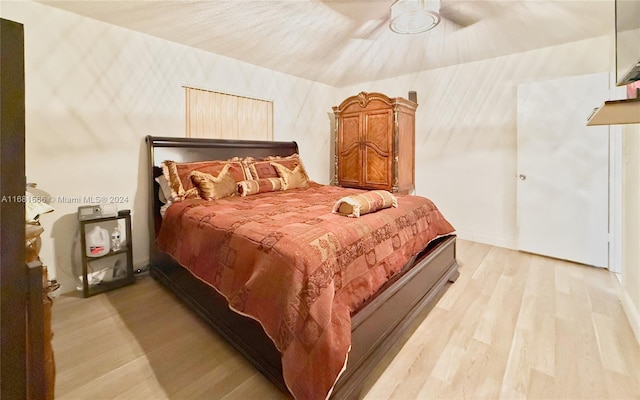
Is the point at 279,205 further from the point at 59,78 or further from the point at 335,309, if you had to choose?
the point at 59,78

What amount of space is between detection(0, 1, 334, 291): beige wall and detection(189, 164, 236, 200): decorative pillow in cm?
70

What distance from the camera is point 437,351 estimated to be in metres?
1.77

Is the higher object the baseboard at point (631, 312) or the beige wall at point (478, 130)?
the beige wall at point (478, 130)

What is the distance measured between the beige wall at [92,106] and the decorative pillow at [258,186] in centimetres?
100

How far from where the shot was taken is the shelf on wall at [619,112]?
43.4 inches

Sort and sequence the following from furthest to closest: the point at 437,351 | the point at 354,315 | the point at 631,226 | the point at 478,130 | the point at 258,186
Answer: the point at 478,130 → the point at 258,186 → the point at 631,226 → the point at 437,351 → the point at 354,315

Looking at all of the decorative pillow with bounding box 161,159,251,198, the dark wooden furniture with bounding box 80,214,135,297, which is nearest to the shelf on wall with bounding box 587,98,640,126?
the decorative pillow with bounding box 161,159,251,198

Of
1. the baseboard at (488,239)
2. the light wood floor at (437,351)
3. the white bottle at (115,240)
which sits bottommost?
the light wood floor at (437,351)

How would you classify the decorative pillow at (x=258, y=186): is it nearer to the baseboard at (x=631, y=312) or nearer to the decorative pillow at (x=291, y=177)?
the decorative pillow at (x=291, y=177)

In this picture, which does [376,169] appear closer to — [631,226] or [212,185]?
[212,185]

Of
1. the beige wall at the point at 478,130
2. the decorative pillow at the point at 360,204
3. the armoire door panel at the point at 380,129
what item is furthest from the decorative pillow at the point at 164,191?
the beige wall at the point at 478,130

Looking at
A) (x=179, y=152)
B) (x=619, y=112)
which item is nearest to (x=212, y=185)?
(x=179, y=152)

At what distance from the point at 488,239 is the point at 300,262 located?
3350mm

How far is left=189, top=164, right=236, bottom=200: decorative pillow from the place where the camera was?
2703 mm
